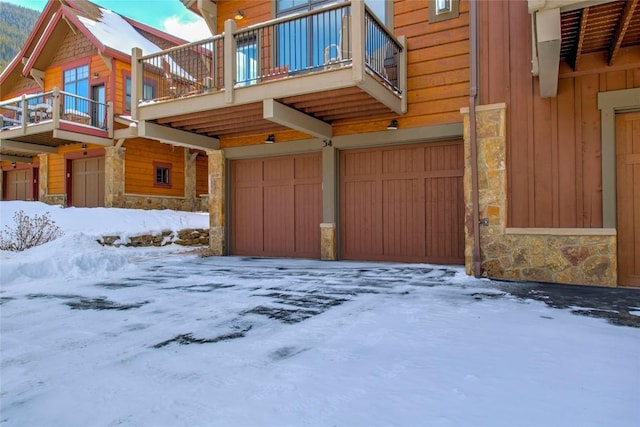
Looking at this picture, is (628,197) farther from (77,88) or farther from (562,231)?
(77,88)

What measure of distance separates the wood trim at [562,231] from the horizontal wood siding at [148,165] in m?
12.4

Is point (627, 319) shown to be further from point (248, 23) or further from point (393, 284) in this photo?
point (248, 23)

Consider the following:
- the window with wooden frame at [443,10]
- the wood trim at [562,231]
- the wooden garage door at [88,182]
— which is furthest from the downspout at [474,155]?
the wooden garage door at [88,182]

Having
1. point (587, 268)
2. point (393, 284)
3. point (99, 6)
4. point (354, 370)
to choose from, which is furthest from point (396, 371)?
point (99, 6)

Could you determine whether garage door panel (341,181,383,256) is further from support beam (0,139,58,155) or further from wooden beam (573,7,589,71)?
support beam (0,139,58,155)

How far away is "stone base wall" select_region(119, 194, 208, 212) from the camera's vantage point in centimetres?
1421

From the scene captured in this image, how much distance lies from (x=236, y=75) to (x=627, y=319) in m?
6.58

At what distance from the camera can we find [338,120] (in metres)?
8.27

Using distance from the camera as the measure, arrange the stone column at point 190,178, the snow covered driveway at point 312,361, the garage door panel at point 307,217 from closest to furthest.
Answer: the snow covered driveway at point 312,361, the garage door panel at point 307,217, the stone column at point 190,178

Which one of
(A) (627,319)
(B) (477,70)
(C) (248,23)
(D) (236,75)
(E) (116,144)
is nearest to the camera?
(A) (627,319)

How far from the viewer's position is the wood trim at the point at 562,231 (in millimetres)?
5516

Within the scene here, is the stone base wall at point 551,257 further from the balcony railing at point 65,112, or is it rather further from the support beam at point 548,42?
the balcony railing at point 65,112

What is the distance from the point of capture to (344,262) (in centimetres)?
816

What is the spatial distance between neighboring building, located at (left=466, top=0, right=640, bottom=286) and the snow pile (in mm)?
5934
